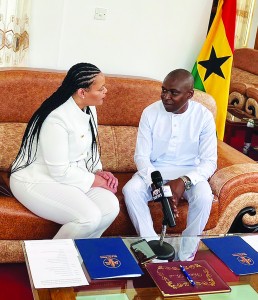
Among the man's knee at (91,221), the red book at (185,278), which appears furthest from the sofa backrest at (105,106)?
the red book at (185,278)

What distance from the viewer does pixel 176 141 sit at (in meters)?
3.25

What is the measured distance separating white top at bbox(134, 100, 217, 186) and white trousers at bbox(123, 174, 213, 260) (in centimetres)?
11

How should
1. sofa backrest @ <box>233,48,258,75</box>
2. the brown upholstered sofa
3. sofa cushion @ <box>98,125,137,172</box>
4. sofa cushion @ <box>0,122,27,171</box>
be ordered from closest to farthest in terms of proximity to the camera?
the brown upholstered sofa
sofa cushion @ <box>0,122,27,171</box>
sofa cushion @ <box>98,125,137,172</box>
sofa backrest @ <box>233,48,258,75</box>

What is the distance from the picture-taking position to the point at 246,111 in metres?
5.48

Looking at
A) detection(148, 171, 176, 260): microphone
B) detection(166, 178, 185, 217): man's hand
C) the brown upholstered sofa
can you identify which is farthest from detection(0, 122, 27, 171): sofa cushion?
detection(148, 171, 176, 260): microphone

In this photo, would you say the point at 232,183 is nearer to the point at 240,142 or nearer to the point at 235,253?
the point at 235,253

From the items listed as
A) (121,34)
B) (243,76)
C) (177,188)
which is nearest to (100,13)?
(121,34)

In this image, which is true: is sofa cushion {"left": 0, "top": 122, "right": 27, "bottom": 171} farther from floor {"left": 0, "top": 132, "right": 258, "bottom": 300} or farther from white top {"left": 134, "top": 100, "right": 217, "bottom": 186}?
white top {"left": 134, "top": 100, "right": 217, "bottom": 186}

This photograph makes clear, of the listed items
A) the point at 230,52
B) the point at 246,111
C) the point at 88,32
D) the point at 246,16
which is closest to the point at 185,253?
the point at 88,32

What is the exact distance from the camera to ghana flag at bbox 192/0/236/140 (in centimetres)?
443

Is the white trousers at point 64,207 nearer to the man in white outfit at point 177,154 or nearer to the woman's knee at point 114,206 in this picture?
the woman's knee at point 114,206

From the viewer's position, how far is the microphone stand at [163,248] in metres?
2.42

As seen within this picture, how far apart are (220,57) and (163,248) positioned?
7.96 feet

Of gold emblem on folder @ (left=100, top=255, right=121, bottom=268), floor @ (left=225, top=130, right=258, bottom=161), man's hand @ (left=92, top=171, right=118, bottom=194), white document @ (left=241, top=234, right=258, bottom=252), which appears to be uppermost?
man's hand @ (left=92, top=171, right=118, bottom=194)
